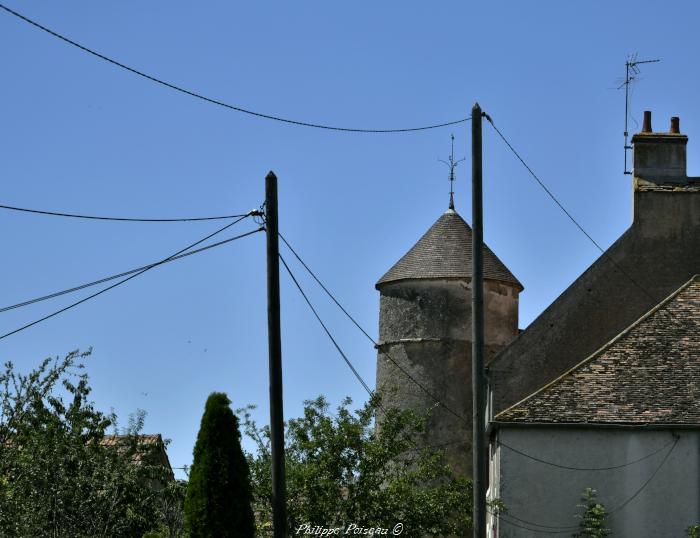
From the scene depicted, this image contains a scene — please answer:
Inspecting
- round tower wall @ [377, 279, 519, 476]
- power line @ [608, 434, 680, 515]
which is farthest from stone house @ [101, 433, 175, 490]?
power line @ [608, 434, 680, 515]

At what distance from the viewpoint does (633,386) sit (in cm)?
2533

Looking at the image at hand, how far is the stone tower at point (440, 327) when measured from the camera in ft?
102

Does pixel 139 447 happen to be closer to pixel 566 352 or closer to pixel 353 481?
pixel 353 481

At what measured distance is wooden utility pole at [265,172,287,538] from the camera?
60.5 ft

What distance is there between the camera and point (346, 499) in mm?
25234

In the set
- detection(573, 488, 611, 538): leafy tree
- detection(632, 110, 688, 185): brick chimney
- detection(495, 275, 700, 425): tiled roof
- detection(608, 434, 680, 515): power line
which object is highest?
detection(632, 110, 688, 185): brick chimney

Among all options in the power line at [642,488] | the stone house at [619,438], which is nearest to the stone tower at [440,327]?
the stone house at [619,438]

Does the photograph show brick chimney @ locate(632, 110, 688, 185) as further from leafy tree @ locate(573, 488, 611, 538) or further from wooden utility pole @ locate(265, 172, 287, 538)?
wooden utility pole @ locate(265, 172, 287, 538)

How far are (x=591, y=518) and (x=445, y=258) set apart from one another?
30.1ft

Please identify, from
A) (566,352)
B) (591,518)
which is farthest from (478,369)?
(566,352)

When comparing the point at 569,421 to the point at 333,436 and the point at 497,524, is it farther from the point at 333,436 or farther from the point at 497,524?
the point at 333,436

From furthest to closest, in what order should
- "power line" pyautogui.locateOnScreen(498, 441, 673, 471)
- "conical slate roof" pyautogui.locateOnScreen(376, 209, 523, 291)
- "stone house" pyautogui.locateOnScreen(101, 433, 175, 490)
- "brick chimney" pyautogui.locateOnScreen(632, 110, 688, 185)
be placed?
"conical slate roof" pyautogui.locateOnScreen(376, 209, 523, 291) → "brick chimney" pyautogui.locateOnScreen(632, 110, 688, 185) → "stone house" pyautogui.locateOnScreen(101, 433, 175, 490) → "power line" pyautogui.locateOnScreen(498, 441, 673, 471)

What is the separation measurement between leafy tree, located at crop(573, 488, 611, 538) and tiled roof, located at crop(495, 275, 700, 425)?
1.32 metres

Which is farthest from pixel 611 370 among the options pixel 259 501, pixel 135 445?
pixel 135 445
